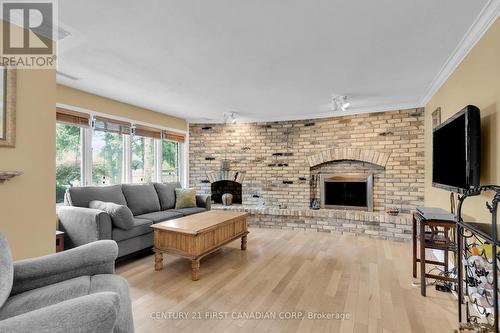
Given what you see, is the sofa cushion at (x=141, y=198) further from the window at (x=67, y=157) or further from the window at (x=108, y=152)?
the window at (x=67, y=157)

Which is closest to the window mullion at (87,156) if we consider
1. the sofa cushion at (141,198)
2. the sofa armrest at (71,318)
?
the sofa cushion at (141,198)

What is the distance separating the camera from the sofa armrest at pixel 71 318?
33.2 inches

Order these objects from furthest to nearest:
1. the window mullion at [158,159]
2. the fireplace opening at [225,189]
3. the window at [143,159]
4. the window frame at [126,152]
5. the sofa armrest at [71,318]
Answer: the fireplace opening at [225,189] < the window mullion at [158,159] < the window at [143,159] < the window frame at [126,152] < the sofa armrest at [71,318]

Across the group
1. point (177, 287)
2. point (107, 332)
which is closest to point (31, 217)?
point (177, 287)

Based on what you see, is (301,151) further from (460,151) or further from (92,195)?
(92,195)

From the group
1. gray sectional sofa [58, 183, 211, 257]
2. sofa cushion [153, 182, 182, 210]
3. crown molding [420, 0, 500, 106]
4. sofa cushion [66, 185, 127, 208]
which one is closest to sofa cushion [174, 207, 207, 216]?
gray sectional sofa [58, 183, 211, 257]

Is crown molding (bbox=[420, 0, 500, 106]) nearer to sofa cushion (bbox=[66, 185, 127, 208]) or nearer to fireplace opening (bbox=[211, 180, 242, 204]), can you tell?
fireplace opening (bbox=[211, 180, 242, 204])

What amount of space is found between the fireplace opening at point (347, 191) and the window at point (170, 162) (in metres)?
3.06

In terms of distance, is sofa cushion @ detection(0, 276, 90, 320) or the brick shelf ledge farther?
the brick shelf ledge

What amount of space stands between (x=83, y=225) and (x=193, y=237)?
4.36 feet

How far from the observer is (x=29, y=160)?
201cm

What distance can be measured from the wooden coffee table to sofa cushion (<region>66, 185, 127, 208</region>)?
103 cm

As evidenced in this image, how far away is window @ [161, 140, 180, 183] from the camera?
518 cm

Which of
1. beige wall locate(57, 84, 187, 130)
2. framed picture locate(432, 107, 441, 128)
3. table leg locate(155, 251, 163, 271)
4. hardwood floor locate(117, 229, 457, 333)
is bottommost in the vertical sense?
hardwood floor locate(117, 229, 457, 333)
